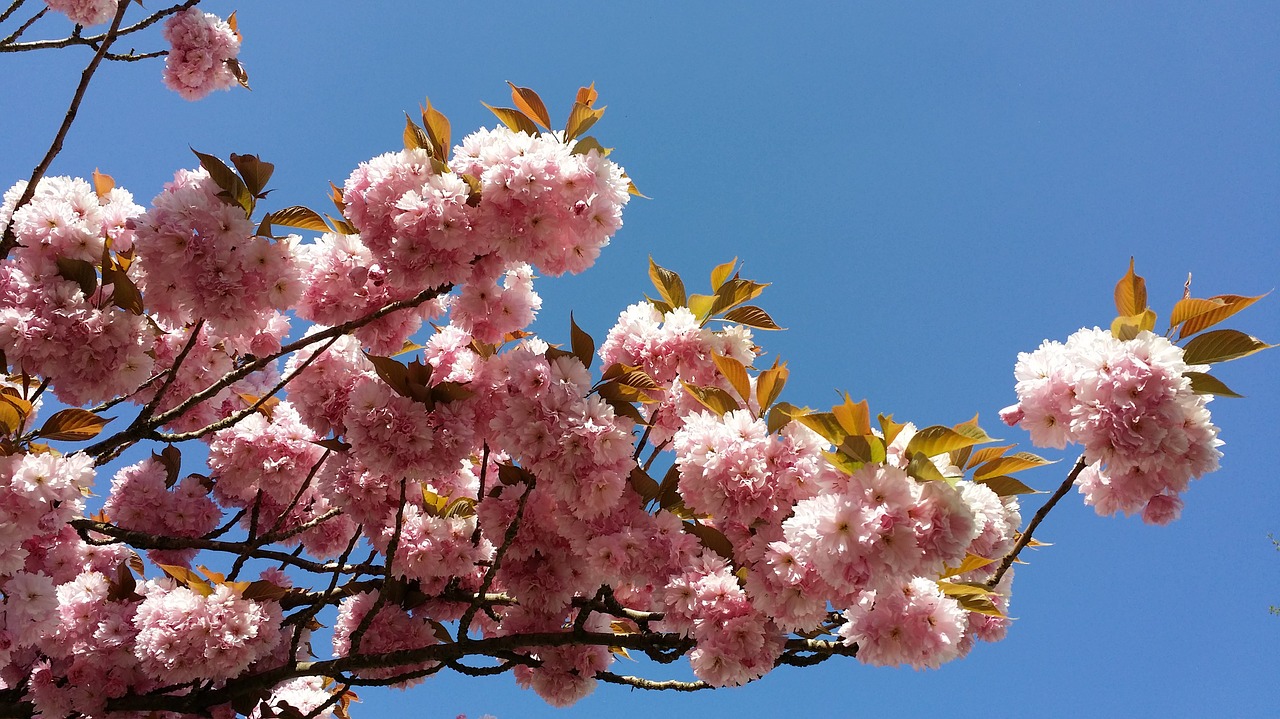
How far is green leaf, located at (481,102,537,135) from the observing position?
2613 mm

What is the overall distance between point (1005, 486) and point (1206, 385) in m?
0.58

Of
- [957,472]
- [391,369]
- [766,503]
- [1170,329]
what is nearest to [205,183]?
[391,369]

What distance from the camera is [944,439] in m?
1.90

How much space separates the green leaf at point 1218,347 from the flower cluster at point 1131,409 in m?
0.05

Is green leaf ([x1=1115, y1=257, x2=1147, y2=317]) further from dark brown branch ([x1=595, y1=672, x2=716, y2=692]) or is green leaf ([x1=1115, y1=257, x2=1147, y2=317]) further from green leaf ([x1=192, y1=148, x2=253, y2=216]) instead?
green leaf ([x1=192, y1=148, x2=253, y2=216])

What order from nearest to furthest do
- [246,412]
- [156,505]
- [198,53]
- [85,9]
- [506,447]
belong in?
1. [506,447]
2. [246,412]
3. [156,505]
4. [85,9]
5. [198,53]

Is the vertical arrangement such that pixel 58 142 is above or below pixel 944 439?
above

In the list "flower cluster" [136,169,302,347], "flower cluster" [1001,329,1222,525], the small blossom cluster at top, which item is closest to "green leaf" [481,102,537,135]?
the small blossom cluster at top

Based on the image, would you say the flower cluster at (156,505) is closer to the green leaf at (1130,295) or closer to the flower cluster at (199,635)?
the flower cluster at (199,635)

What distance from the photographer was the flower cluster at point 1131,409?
2.00m

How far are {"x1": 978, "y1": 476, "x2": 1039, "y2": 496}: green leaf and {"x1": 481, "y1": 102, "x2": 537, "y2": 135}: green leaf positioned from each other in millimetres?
1841

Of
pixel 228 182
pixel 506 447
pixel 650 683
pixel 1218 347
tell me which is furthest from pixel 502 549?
pixel 1218 347

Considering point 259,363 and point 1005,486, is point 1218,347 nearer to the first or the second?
point 1005,486

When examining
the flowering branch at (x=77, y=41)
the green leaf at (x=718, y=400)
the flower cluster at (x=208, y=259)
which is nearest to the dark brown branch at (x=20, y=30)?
the flowering branch at (x=77, y=41)
